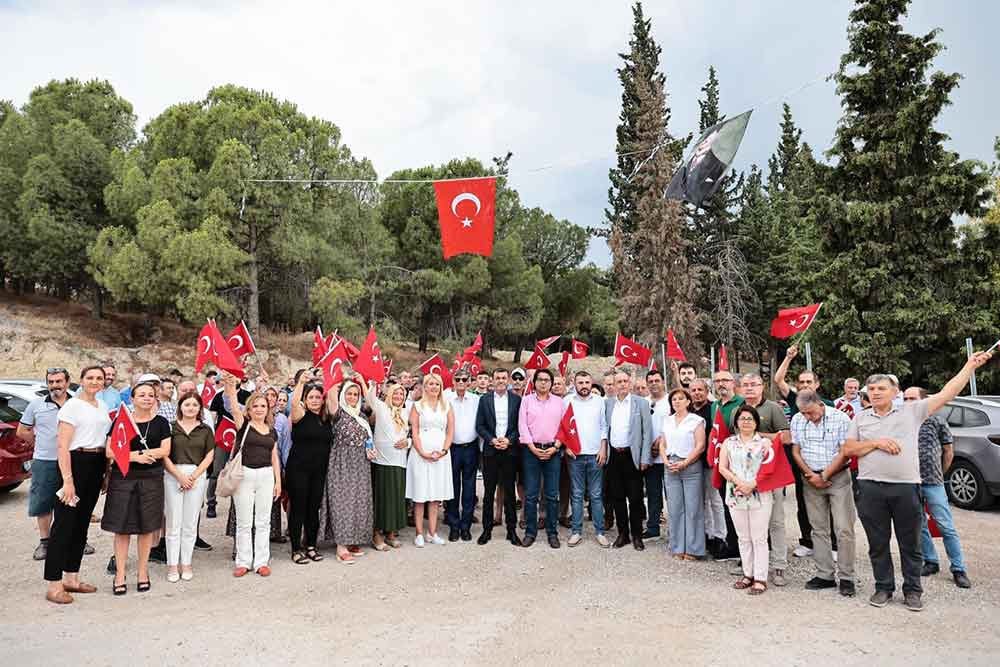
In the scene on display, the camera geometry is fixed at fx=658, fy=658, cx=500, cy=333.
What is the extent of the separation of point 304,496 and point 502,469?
218 cm

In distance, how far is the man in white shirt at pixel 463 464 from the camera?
7.46 m

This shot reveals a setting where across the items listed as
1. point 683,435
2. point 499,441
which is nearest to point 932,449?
point 683,435

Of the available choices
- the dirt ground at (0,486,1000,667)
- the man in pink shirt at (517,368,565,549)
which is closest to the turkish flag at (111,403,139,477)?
the dirt ground at (0,486,1000,667)

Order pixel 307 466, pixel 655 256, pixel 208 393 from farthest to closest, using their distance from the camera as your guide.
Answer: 1. pixel 655 256
2. pixel 208 393
3. pixel 307 466

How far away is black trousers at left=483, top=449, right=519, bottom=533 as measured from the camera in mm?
7316

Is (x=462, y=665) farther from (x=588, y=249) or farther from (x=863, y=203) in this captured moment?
(x=588, y=249)

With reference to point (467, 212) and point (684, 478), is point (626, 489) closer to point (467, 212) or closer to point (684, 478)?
point (684, 478)

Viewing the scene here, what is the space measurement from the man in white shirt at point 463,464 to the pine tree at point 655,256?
75.8ft

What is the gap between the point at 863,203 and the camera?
18953 mm

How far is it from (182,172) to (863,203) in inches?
902

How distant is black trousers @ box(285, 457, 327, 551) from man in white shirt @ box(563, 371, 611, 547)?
2.68 m

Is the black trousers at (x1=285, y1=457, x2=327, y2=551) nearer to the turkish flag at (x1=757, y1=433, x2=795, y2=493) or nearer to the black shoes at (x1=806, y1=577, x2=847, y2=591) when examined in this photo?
the turkish flag at (x1=757, y1=433, x2=795, y2=493)

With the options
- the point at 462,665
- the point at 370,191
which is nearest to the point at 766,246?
the point at 370,191

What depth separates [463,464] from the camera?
7.57 metres
